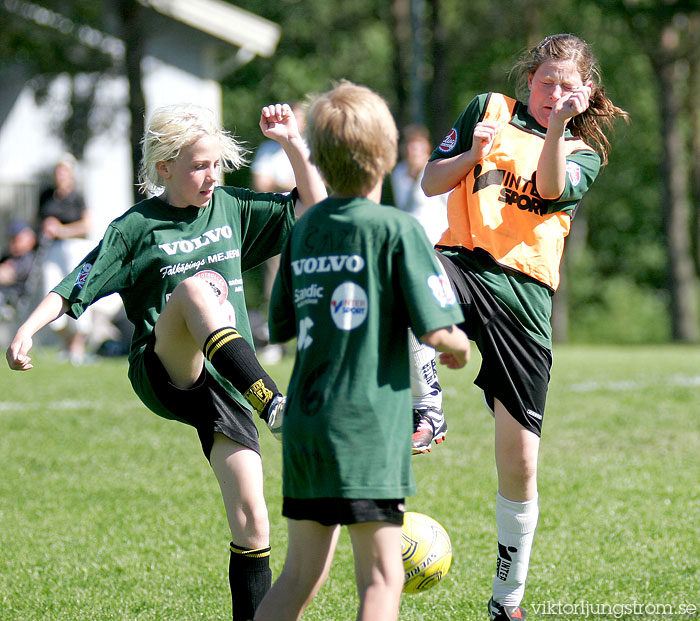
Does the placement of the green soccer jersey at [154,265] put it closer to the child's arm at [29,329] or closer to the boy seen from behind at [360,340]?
the child's arm at [29,329]

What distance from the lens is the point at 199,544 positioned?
15.5 feet

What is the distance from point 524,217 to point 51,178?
14.2m

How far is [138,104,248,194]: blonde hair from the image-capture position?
138 inches

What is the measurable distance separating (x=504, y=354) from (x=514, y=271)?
11.7 inches

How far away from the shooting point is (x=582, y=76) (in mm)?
3703

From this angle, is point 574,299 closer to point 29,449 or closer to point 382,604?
point 29,449

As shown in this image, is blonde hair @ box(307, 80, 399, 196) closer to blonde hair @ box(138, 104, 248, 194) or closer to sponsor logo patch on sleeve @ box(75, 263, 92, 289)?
blonde hair @ box(138, 104, 248, 194)

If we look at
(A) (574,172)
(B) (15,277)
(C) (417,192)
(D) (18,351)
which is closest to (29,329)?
(D) (18,351)

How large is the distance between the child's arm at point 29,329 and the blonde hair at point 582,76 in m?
1.89

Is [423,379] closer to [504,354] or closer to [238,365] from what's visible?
[504,354]

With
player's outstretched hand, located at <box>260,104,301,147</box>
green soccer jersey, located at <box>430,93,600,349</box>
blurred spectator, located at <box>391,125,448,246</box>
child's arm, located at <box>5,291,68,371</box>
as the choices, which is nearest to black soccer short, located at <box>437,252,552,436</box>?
green soccer jersey, located at <box>430,93,600,349</box>

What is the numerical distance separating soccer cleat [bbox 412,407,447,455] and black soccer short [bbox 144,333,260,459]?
26.7 inches

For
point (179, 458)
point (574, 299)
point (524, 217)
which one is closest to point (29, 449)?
point (179, 458)

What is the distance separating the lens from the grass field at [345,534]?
3963mm
